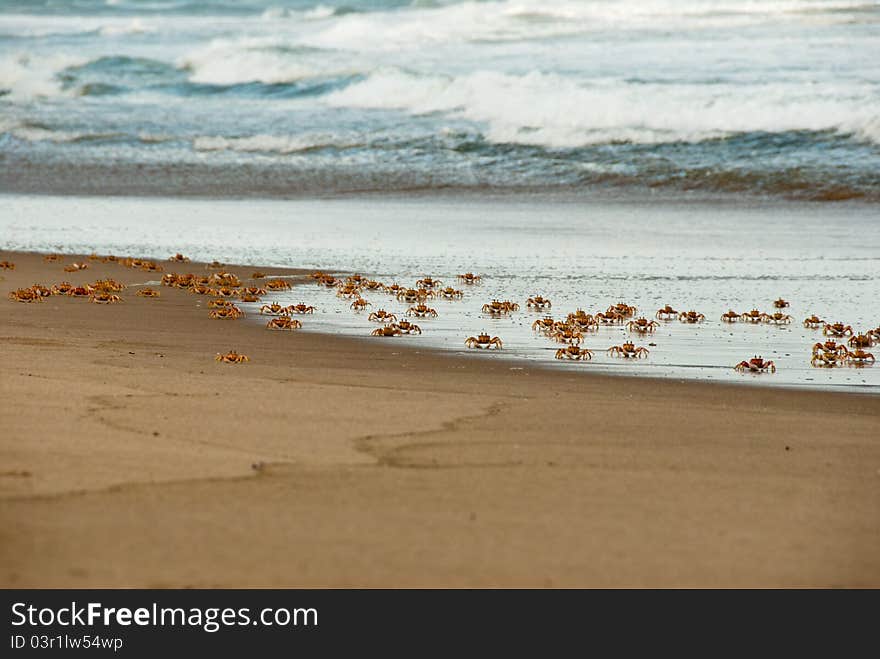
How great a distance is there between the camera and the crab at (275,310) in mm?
8492

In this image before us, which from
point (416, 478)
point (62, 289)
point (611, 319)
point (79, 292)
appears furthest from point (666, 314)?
point (416, 478)

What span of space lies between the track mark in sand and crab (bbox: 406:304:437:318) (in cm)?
265

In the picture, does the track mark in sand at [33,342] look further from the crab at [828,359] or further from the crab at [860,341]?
the crab at [860,341]

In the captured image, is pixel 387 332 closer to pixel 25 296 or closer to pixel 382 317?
pixel 382 317

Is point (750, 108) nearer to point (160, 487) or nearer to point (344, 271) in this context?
point (344, 271)

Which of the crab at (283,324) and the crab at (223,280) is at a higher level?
the crab at (223,280)

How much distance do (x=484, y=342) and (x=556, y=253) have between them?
Result: 4750 mm

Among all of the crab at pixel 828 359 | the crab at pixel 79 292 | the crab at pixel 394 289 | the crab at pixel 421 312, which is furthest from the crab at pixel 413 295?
the crab at pixel 828 359

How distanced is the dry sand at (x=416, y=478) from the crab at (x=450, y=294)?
9.83 feet

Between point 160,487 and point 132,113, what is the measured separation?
3044 cm

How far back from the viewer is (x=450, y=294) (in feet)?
30.8

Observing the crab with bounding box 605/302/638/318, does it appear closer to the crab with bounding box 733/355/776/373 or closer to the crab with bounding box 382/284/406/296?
the crab with bounding box 733/355/776/373
